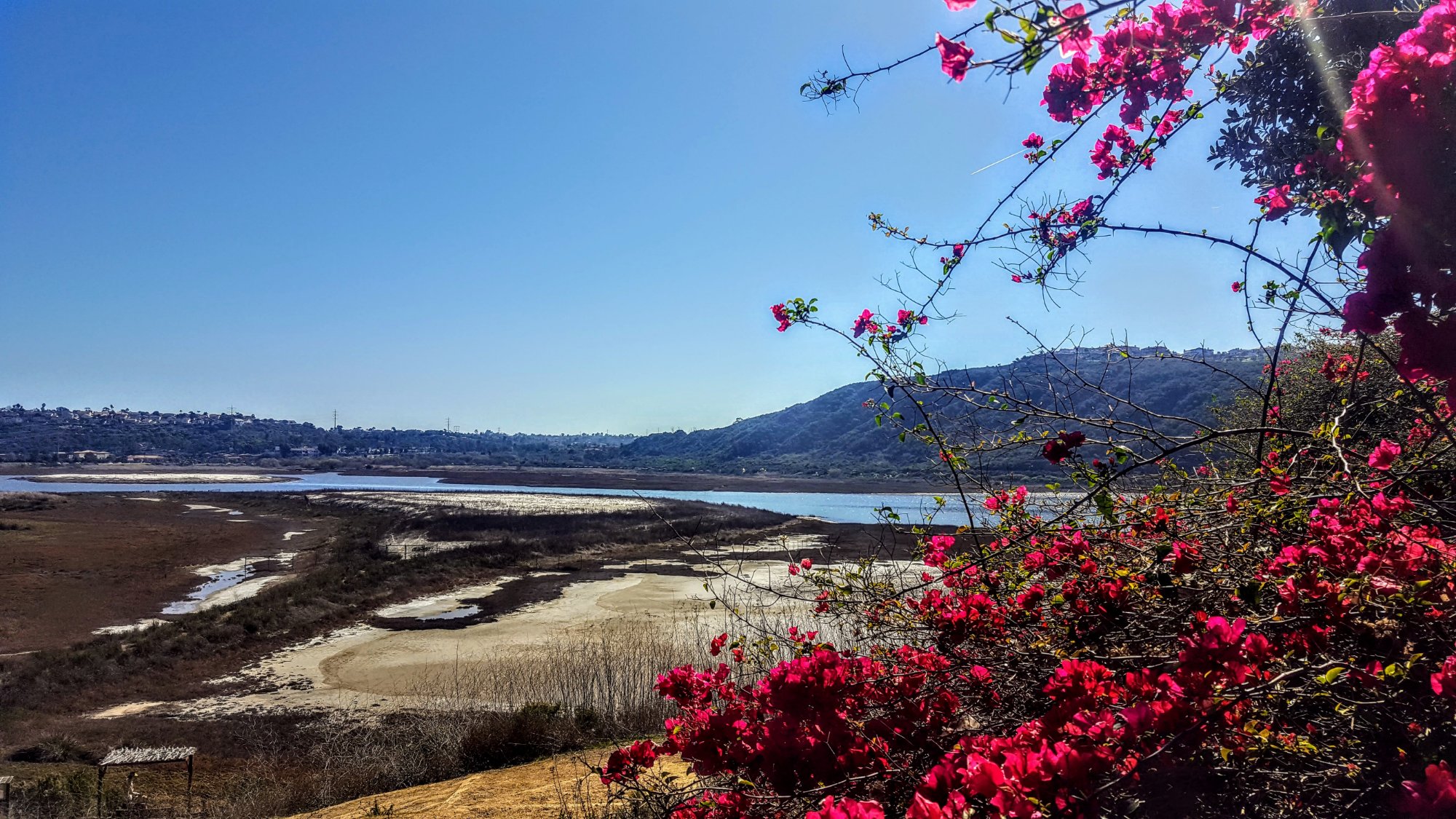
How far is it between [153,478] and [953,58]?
117 metres

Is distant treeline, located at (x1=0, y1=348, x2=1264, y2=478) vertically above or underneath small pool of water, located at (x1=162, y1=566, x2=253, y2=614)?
above

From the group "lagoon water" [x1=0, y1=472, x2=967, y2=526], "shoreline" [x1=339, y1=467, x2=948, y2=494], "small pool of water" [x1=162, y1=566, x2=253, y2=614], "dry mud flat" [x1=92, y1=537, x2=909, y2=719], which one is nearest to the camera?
"dry mud flat" [x1=92, y1=537, x2=909, y2=719]

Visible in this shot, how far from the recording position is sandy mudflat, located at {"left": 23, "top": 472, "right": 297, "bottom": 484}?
84.9 metres

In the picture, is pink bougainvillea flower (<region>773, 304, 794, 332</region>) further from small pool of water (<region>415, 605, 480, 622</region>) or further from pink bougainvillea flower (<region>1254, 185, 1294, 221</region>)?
small pool of water (<region>415, 605, 480, 622</region>)

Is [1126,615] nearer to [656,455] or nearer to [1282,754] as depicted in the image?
[1282,754]

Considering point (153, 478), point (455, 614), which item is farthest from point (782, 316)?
point (153, 478)

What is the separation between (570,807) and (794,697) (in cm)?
343

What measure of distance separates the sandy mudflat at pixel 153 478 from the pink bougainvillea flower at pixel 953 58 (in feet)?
326

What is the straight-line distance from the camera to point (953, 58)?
210 centimetres

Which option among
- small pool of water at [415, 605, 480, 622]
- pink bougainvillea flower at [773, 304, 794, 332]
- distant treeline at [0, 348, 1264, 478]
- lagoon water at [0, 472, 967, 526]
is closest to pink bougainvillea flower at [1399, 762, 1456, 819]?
pink bougainvillea flower at [773, 304, 794, 332]

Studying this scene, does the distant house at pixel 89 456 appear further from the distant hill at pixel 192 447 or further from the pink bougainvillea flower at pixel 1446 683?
the pink bougainvillea flower at pixel 1446 683

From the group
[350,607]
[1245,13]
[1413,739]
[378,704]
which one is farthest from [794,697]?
[350,607]

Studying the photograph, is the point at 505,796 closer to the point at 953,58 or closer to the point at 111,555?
the point at 953,58

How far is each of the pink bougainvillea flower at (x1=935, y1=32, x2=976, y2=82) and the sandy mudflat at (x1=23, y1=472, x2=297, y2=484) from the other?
9931 centimetres
